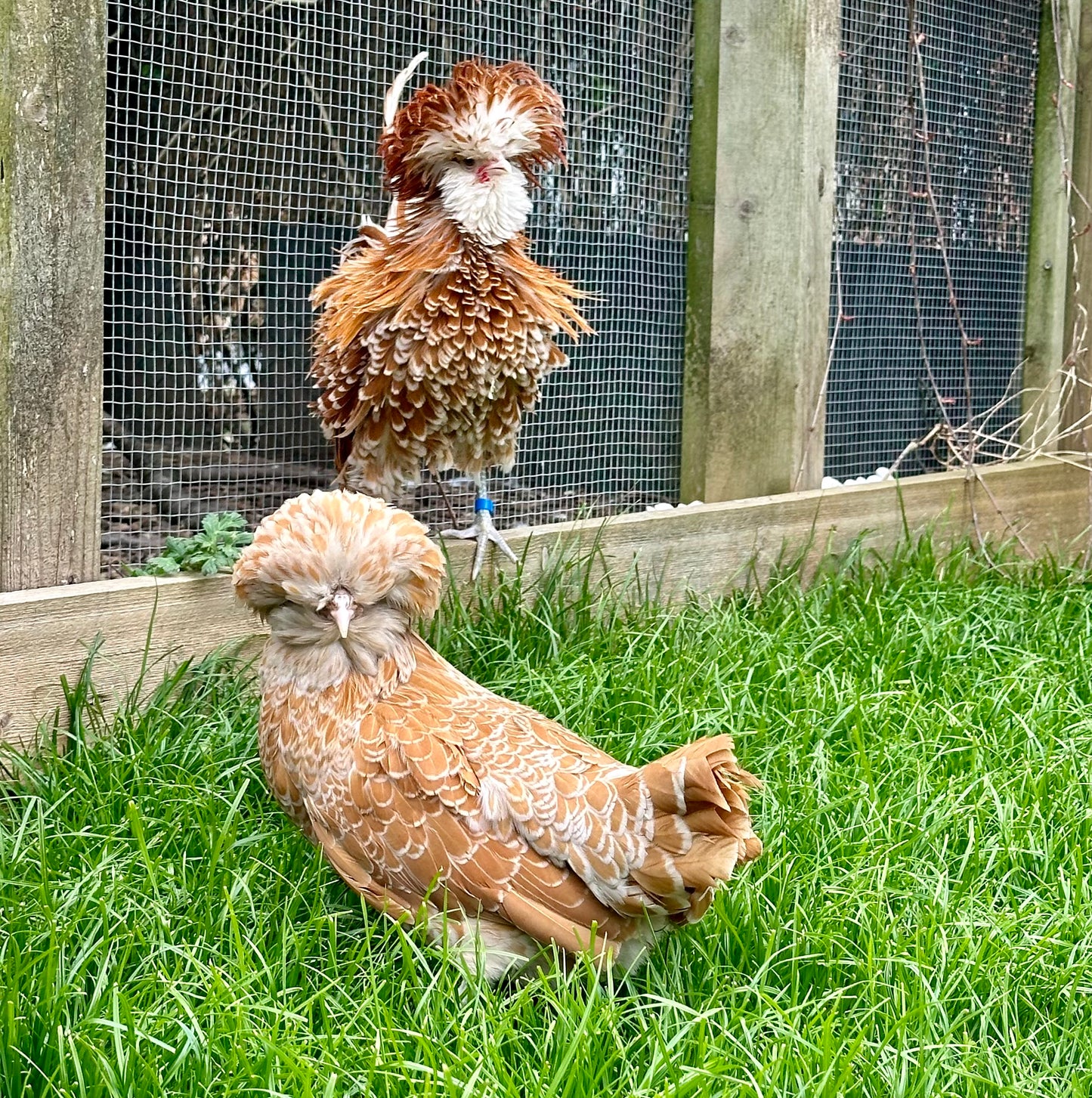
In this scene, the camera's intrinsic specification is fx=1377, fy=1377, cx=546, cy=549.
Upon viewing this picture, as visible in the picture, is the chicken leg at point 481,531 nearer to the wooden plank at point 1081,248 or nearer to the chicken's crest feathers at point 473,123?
the chicken's crest feathers at point 473,123

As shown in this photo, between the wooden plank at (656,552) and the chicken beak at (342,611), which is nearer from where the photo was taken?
the chicken beak at (342,611)

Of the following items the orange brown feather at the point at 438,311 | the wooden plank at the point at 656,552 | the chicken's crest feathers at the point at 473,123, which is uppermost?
the chicken's crest feathers at the point at 473,123

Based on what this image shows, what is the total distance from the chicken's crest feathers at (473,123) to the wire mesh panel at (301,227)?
44 cm

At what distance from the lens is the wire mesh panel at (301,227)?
3.39 m

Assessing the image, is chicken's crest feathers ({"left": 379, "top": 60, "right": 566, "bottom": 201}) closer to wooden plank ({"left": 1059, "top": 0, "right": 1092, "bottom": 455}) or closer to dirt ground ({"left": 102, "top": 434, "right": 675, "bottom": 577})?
dirt ground ({"left": 102, "top": 434, "right": 675, "bottom": 577})

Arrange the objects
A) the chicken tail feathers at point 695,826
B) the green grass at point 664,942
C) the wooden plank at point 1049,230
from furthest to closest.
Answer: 1. the wooden plank at point 1049,230
2. the chicken tail feathers at point 695,826
3. the green grass at point 664,942

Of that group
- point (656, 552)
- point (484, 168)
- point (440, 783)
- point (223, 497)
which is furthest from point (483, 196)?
point (440, 783)

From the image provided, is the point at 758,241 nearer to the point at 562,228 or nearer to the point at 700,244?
the point at 700,244

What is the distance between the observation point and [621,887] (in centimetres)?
211

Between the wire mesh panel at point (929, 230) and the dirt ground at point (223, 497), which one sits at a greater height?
the wire mesh panel at point (929, 230)

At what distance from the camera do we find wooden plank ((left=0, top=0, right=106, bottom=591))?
269 centimetres

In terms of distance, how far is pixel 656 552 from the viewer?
3938 millimetres

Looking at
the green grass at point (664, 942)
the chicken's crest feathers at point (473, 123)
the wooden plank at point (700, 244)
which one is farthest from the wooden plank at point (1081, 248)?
the chicken's crest feathers at point (473, 123)

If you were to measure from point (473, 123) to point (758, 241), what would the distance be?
55.1 inches
